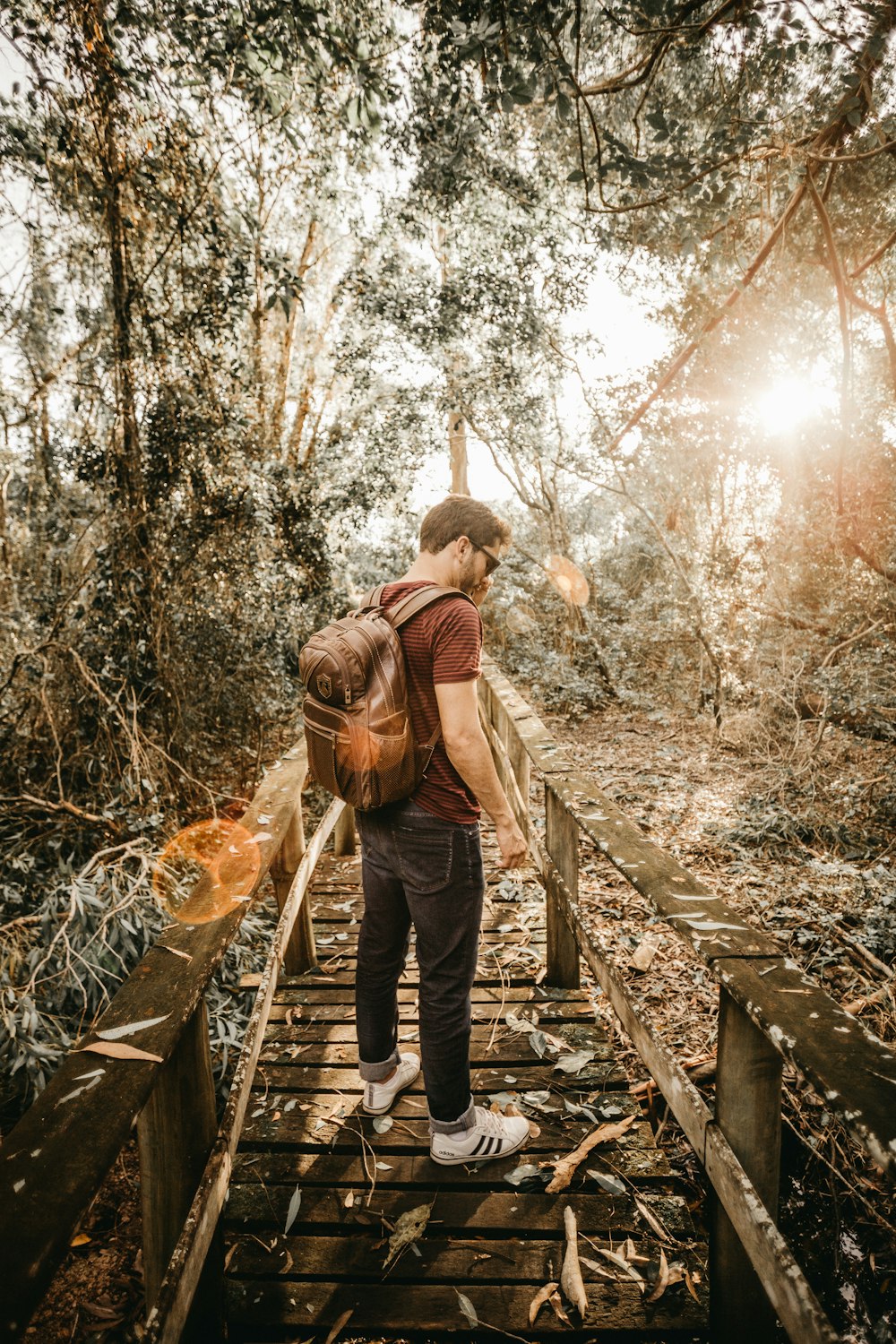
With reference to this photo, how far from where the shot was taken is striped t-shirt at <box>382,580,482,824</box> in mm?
1911

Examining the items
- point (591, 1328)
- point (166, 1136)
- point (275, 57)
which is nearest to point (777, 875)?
point (591, 1328)

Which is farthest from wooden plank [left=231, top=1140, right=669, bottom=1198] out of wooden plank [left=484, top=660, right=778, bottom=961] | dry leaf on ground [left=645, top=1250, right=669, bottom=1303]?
wooden plank [left=484, top=660, right=778, bottom=961]

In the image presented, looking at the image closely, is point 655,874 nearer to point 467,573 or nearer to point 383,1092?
point 467,573

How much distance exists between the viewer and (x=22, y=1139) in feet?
3.61

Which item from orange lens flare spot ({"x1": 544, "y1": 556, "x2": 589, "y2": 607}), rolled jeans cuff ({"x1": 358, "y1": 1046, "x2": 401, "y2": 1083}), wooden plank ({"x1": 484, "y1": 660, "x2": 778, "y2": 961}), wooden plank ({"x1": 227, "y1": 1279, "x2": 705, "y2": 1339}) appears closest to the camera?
wooden plank ({"x1": 484, "y1": 660, "x2": 778, "y2": 961})

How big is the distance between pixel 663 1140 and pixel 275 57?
229 inches

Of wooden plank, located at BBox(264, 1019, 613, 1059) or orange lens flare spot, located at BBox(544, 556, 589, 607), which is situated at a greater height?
orange lens flare spot, located at BBox(544, 556, 589, 607)

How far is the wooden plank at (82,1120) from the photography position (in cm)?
89

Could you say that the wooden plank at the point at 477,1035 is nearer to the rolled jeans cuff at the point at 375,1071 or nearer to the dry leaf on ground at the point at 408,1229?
the rolled jeans cuff at the point at 375,1071

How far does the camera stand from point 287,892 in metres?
3.06

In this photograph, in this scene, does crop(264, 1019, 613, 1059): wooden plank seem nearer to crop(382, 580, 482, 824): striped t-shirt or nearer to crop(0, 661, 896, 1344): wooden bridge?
crop(0, 661, 896, 1344): wooden bridge

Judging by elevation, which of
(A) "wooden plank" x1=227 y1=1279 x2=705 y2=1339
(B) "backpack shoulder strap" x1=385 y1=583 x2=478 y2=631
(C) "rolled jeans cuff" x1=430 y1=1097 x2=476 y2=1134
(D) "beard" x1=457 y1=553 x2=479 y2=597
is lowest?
(A) "wooden plank" x1=227 y1=1279 x2=705 y2=1339

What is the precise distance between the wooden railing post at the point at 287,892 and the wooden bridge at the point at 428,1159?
22 mm

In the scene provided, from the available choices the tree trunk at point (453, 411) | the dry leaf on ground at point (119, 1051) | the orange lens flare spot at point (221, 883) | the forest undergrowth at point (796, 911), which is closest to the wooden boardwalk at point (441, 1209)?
the forest undergrowth at point (796, 911)
